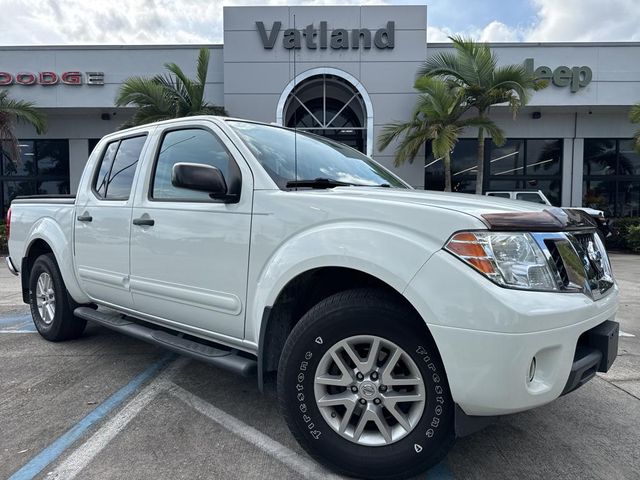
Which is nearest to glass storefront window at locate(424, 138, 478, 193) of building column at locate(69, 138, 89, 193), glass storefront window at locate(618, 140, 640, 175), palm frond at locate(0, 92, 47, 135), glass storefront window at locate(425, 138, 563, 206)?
glass storefront window at locate(425, 138, 563, 206)

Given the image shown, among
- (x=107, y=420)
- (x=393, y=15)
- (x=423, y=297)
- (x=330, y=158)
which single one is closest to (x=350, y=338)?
(x=423, y=297)

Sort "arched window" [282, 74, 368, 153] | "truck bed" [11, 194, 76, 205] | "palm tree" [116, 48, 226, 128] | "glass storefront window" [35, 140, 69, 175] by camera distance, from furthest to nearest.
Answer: "glass storefront window" [35, 140, 69, 175]
"arched window" [282, 74, 368, 153]
"palm tree" [116, 48, 226, 128]
"truck bed" [11, 194, 76, 205]

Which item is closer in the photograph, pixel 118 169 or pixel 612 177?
pixel 118 169

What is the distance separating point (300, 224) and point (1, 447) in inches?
84.7

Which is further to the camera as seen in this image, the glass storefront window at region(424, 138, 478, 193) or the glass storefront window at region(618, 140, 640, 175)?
the glass storefront window at region(618, 140, 640, 175)

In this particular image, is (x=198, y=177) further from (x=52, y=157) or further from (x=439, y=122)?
(x=52, y=157)

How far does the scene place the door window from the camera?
2.98 metres

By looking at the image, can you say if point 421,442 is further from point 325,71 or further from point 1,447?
point 325,71

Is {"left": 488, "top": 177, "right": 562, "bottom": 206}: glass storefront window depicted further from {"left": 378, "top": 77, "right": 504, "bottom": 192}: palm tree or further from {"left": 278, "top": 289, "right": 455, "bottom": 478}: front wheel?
{"left": 278, "top": 289, "right": 455, "bottom": 478}: front wheel

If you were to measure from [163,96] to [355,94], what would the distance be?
20.2 ft

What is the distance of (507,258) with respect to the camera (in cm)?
196

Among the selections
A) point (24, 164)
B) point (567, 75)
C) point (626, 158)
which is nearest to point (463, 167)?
point (567, 75)

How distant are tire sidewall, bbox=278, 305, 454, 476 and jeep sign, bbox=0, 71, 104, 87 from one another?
55.4 feet

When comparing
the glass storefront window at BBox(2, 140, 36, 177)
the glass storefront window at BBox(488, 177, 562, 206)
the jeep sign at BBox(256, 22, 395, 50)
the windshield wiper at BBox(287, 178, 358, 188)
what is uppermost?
the jeep sign at BBox(256, 22, 395, 50)
